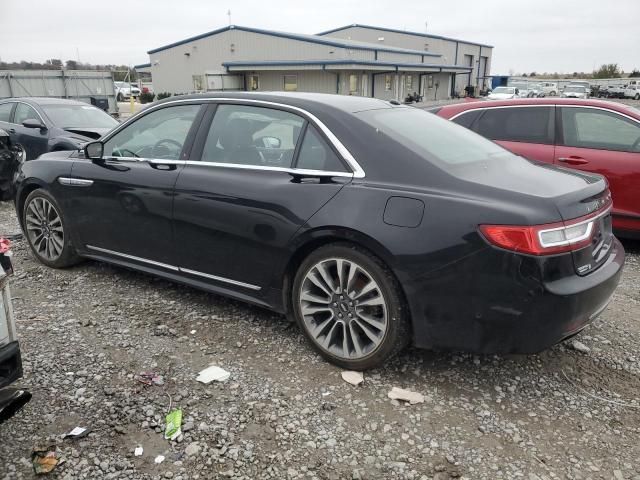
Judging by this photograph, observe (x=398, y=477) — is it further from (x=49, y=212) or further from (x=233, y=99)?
(x=49, y=212)

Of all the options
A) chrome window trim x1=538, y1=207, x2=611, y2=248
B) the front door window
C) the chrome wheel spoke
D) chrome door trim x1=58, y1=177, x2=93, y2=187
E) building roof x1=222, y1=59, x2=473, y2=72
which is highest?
building roof x1=222, y1=59, x2=473, y2=72

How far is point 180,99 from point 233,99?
1.75 ft

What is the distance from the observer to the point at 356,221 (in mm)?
2939

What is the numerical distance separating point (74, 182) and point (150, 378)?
2.12 m

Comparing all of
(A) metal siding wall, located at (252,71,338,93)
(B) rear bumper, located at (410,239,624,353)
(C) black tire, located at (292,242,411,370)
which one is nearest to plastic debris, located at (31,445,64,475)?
(C) black tire, located at (292,242,411,370)

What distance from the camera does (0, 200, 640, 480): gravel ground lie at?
2482 millimetres

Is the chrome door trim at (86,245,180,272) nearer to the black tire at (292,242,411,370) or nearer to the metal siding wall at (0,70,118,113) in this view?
the black tire at (292,242,411,370)

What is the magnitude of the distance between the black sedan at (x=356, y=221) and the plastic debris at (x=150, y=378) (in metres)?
0.76

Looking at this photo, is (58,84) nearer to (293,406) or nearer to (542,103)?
(542,103)

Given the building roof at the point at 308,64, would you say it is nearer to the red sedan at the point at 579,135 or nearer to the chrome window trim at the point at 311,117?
the red sedan at the point at 579,135

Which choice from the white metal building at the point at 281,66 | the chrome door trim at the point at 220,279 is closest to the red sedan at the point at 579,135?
the chrome door trim at the point at 220,279

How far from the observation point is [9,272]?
246cm

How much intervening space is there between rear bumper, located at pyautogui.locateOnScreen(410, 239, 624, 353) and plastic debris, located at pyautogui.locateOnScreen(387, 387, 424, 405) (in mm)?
346

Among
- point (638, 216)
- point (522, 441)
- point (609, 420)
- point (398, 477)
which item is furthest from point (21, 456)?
point (638, 216)
